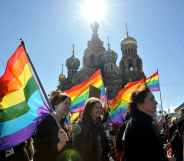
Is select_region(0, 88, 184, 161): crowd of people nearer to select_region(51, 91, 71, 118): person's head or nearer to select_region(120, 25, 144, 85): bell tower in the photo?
select_region(51, 91, 71, 118): person's head

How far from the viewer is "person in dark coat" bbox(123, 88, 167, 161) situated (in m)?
3.30

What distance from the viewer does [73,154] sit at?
4254 millimetres

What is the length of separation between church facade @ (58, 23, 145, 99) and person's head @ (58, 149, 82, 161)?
114ft

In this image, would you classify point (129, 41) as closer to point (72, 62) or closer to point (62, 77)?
point (72, 62)

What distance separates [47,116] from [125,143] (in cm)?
112

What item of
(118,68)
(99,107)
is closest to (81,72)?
(118,68)

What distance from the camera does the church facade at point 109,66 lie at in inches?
1617

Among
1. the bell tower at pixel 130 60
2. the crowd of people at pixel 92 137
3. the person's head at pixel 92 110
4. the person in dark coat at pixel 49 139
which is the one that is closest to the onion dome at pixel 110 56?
the bell tower at pixel 130 60

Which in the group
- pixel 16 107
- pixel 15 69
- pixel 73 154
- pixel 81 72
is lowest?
pixel 73 154

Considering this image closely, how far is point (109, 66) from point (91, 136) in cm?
3874

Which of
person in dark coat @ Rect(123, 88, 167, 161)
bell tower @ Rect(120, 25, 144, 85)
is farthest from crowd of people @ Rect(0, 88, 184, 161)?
bell tower @ Rect(120, 25, 144, 85)

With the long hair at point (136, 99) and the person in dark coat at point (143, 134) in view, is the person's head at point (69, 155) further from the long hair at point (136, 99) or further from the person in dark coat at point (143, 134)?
the long hair at point (136, 99)

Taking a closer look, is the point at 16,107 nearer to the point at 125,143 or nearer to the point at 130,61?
the point at 125,143

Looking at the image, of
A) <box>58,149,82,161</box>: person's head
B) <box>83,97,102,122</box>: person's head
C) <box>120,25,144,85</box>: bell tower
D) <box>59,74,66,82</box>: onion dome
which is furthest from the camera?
<box>59,74,66,82</box>: onion dome
